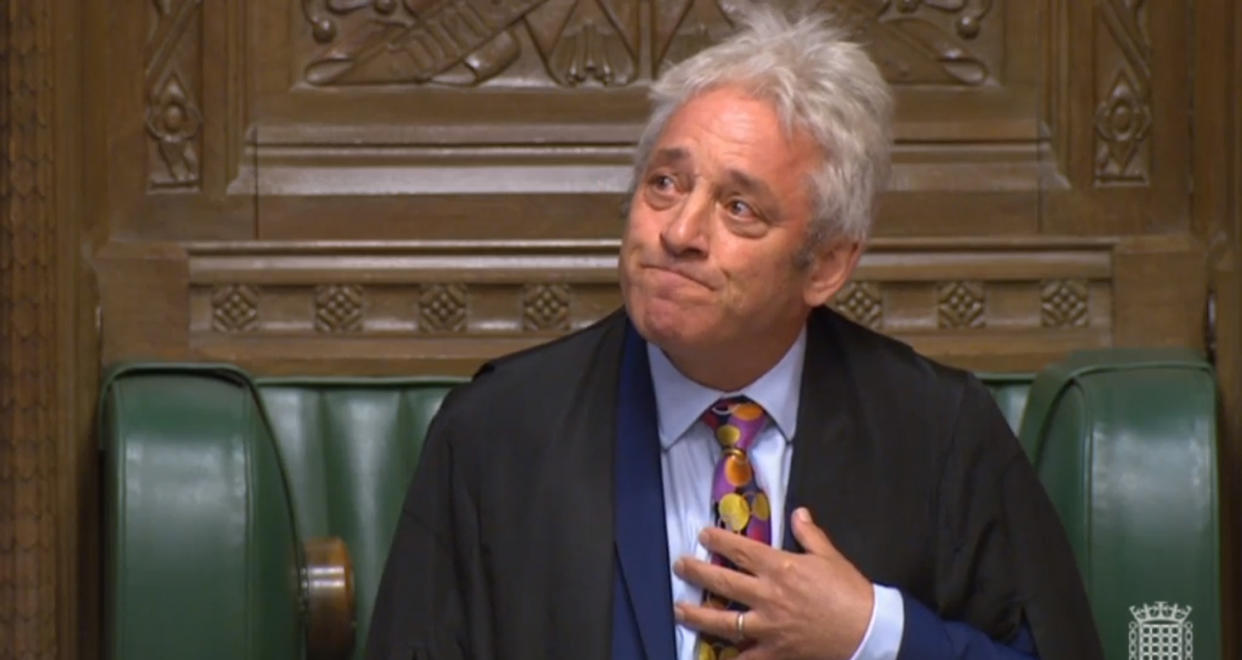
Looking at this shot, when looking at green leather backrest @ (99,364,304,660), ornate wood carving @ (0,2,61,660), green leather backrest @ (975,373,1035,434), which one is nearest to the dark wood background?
green leather backrest @ (975,373,1035,434)

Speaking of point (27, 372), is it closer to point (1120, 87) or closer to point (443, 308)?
point (443, 308)

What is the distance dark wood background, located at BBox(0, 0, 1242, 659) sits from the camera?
11.0 feet

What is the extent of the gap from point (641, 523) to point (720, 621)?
6.0 inches

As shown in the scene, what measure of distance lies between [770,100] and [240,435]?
909 mm

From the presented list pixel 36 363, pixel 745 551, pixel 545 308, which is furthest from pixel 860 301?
pixel 36 363

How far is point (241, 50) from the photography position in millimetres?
3385

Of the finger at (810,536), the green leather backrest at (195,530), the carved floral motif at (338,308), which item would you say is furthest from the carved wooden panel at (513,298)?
the finger at (810,536)

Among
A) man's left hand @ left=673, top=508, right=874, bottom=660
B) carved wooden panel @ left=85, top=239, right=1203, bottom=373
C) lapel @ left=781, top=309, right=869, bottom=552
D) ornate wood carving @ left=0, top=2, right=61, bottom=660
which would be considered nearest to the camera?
man's left hand @ left=673, top=508, right=874, bottom=660

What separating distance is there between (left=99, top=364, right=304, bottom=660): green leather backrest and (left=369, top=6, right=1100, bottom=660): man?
1.37 ft

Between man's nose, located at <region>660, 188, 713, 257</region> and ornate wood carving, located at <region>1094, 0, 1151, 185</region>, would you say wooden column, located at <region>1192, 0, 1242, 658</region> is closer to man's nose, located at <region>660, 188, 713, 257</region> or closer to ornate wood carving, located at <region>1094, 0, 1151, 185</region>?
ornate wood carving, located at <region>1094, 0, 1151, 185</region>

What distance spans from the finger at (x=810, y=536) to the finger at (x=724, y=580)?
Result: 0.07 meters

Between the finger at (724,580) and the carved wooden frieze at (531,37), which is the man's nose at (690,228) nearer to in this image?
the finger at (724,580)

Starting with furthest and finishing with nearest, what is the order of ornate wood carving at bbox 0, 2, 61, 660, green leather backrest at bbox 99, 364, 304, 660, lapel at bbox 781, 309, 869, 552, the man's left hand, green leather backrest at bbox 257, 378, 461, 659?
green leather backrest at bbox 257, 378, 461, 659
ornate wood carving at bbox 0, 2, 61, 660
green leather backrest at bbox 99, 364, 304, 660
lapel at bbox 781, 309, 869, 552
the man's left hand

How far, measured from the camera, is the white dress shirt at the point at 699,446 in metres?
2.53
